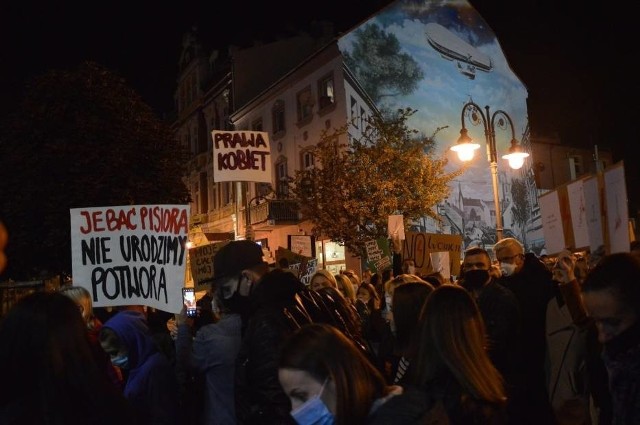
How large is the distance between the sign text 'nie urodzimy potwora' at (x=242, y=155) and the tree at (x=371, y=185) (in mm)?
12822

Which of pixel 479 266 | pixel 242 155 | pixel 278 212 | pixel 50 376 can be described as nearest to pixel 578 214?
pixel 479 266

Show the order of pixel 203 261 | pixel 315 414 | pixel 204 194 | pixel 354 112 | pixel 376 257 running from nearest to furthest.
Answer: pixel 315 414
pixel 203 261
pixel 376 257
pixel 354 112
pixel 204 194

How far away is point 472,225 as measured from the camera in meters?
29.8

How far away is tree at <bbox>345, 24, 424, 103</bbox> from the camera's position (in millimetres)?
26953

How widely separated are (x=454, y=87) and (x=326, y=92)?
6.71 m

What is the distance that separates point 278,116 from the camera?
107ft

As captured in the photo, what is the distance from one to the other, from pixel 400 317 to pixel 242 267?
1056mm

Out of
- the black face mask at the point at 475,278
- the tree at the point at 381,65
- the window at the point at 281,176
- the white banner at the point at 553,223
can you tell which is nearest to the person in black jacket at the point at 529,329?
the white banner at the point at 553,223

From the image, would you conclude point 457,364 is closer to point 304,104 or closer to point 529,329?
point 529,329

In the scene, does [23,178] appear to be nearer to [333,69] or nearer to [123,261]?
[333,69]

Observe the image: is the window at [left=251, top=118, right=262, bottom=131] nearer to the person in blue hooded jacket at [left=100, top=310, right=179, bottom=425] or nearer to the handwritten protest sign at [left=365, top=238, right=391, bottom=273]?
the handwritten protest sign at [left=365, top=238, right=391, bottom=273]

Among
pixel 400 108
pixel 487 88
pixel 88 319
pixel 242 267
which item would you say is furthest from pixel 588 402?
pixel 487 88

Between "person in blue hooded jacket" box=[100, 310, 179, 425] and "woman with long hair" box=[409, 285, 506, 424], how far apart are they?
1607 millimetres

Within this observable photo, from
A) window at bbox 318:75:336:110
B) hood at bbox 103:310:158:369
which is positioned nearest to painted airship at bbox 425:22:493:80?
window at bbox 318:75:336:110
